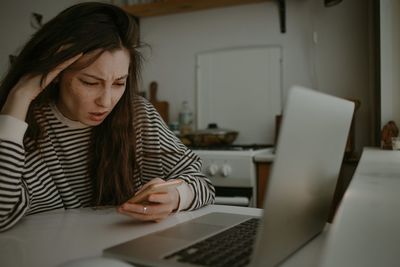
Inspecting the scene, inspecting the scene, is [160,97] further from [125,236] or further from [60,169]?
[125,236]

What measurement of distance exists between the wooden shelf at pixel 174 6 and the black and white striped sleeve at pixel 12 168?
1.74m

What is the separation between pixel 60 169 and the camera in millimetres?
1023

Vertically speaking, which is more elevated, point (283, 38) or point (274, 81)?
point (283, 38)

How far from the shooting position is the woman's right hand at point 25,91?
838 millimetres

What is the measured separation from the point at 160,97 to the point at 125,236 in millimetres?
2078

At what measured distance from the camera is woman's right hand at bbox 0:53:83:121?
2.75ft

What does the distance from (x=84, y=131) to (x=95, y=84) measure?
22cm

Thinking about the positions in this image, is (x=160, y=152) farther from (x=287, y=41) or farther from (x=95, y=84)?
(x=287, y=41)

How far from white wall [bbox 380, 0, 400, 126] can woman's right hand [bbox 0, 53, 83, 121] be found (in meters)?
1.44

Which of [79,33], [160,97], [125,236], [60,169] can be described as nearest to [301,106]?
[125,236]

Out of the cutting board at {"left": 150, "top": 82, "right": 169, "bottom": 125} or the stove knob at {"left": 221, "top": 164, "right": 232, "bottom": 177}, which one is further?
the cutting board at {"left": 150, "top": 82, "right": 169, "bottom": 125}

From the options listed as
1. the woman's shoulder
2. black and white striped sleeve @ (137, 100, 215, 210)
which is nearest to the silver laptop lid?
black and white striped sleeve @ (137, 100, 215, 210)

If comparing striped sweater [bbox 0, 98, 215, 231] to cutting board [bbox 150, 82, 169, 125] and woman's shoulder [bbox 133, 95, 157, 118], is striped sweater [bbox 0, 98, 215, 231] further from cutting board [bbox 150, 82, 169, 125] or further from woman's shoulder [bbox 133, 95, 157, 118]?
cutting board [bbox 150, 82, 169, 125]

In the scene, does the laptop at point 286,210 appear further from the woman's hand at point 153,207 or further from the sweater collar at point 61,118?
the sweater collar at point 61,118
